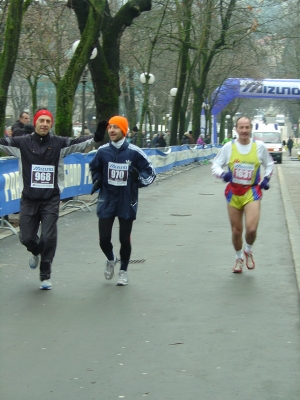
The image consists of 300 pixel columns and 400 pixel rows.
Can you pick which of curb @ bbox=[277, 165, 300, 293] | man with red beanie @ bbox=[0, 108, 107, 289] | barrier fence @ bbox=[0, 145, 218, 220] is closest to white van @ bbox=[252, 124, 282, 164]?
barrier fence @ bbox=[0, 145, 218, 220]

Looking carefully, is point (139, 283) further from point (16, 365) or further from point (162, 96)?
point (162, 96)

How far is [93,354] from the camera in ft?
19.2

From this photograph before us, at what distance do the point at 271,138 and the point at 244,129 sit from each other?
42.6m

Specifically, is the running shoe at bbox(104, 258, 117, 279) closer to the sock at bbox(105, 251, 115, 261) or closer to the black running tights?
the sock at bbox(105, 251, 115, 261)

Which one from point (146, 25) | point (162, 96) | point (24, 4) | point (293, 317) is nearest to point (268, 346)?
point (293, 317)

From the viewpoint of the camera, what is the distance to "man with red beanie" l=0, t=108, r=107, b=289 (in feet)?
27.1

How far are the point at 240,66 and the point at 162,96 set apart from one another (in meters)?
13.1

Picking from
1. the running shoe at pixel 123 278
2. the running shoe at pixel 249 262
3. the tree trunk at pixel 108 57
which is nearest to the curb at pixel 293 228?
the running shoe at pixel 249 262

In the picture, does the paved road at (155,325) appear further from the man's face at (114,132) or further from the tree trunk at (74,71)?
the tree trunk at (74,71)

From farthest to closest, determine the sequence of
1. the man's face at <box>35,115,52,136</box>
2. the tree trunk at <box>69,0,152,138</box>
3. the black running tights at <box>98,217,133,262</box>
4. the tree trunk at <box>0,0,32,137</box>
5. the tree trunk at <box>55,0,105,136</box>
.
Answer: the tree trunk at <box>69,0,152,138</box> → the tree trunk at <box>55,0,105,136</box> → the tree trunk at <box>0,0,32,137</box> → the black running tights at <box>98,217,133,262</box> → the man's face at <box>35,115,52,136</box>

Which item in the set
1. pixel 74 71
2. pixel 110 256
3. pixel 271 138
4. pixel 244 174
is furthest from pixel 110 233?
pixel 271 138

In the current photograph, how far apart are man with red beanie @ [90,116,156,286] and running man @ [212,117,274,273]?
3.79 feet

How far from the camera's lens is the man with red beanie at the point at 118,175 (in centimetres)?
841

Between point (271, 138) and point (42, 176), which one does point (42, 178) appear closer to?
point (42, 176)
